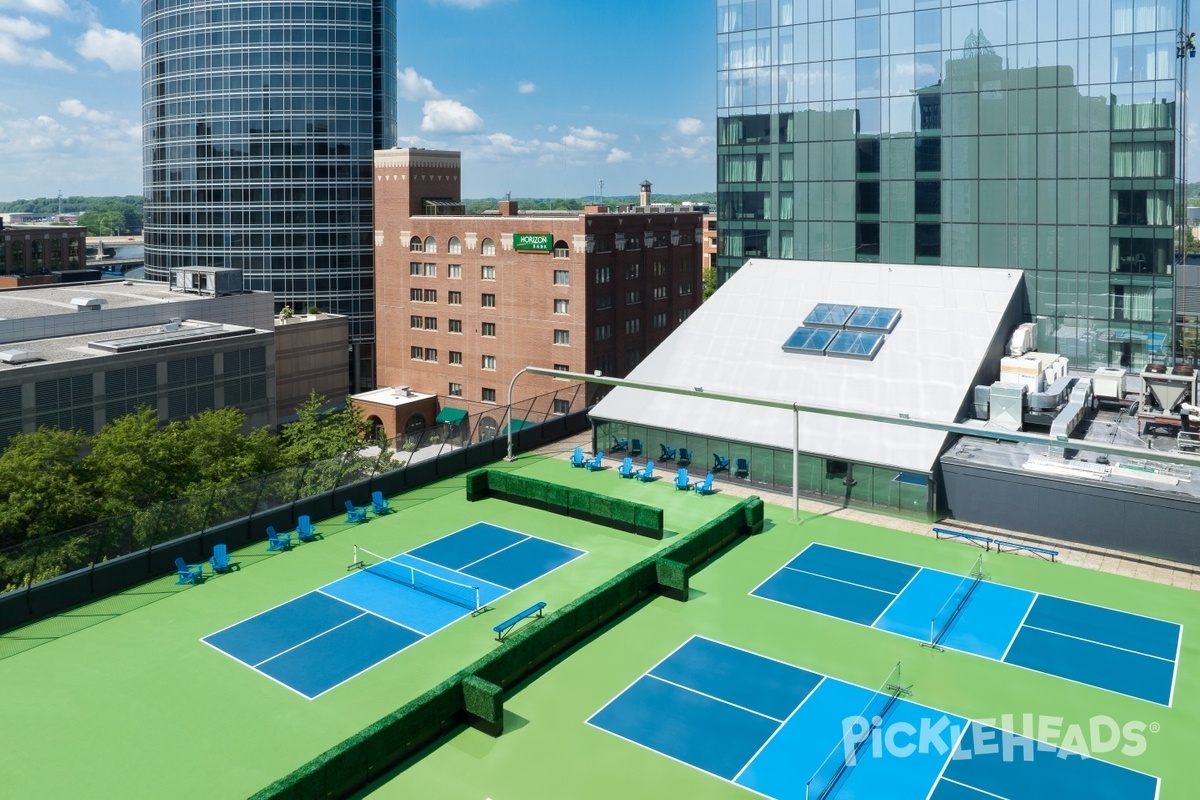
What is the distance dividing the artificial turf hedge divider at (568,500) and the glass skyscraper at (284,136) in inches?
2273

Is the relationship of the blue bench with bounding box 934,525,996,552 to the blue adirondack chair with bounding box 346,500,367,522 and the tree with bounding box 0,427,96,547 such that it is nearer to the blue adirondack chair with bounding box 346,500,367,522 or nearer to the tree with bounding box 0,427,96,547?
the blue adirondack chair with bounding box 346,500,367,522

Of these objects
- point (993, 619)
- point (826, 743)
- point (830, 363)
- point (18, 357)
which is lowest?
point (826, 743)

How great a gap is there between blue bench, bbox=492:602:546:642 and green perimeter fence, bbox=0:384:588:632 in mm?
12994

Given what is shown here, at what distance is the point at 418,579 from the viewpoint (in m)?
34.1

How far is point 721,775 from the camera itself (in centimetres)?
2264

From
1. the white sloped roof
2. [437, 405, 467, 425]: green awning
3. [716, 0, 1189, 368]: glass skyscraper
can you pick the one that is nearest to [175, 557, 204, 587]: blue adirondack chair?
the white sloped roof

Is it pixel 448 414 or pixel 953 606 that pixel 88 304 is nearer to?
pixel 448 414

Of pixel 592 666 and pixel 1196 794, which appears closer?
pixel 1196 794

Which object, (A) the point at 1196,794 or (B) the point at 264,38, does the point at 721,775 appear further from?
(B) the point at 264,38

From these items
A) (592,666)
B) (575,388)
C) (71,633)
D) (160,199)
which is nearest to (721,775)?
(592,666)

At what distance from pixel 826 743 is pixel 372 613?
15.1 metres

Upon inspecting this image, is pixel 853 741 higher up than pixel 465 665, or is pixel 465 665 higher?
pixel 465 665

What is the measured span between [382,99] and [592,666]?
8206 cm

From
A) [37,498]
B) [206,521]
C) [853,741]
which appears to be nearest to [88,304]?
[37,498]
